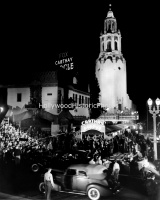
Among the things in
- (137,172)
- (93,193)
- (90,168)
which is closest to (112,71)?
(137,172)

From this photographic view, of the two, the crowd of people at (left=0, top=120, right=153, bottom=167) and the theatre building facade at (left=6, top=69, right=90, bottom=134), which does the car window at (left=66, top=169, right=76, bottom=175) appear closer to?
the crowd of people at (left=0, top=120, right=153, bottom=167)

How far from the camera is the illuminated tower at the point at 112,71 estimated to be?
71381 millimetres

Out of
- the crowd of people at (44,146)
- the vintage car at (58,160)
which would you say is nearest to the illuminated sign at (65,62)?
the crowd of people at (44,146)

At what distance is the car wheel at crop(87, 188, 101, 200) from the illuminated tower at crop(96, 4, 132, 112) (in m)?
58.7

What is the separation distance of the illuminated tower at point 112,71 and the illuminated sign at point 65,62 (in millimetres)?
19921

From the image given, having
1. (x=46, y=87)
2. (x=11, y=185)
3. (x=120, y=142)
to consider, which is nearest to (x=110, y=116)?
(x=46, y=87)

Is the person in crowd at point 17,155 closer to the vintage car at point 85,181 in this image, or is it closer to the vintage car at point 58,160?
the vintage car at point 58,160

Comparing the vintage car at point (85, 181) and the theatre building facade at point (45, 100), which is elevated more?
the theatre building facade at point (45, 100)

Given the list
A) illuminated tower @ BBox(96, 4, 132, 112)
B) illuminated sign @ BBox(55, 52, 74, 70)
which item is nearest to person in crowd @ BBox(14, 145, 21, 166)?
illuminated sign @ BBox(55, 52, 74, 70)

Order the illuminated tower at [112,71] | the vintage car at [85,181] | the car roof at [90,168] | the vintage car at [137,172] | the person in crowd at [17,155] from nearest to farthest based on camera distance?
the vintage car at [85,181] < the car roof at [90,168] < the vintage car at [137,172] < the person in crowd at [17,155] < the illuminated tower at [112,71]

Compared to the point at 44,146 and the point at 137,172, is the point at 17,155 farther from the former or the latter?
the point at 137,172

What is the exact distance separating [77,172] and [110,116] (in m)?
47.6

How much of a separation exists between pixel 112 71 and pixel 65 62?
2242 cm

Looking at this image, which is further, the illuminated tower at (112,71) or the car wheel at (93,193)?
the illuminated tower at (112,71)
